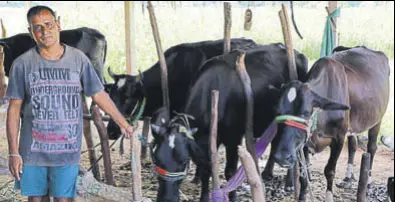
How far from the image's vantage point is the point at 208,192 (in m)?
5.01

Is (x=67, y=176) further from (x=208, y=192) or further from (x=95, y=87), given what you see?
(x=208, y=192)

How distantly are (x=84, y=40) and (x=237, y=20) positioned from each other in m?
5.23

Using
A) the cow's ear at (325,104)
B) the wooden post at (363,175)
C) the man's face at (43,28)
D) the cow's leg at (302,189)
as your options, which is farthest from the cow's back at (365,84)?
the man's face at (43,28)

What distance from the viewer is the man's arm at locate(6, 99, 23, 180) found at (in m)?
3.00

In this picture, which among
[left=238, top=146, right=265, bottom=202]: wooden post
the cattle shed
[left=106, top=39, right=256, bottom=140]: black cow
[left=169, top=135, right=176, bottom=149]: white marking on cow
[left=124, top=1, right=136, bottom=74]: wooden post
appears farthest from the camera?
the cattle shed

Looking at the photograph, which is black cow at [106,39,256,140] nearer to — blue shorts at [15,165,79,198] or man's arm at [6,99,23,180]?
blue shorts at [15,165,79,198]

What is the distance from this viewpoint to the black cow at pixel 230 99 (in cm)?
482

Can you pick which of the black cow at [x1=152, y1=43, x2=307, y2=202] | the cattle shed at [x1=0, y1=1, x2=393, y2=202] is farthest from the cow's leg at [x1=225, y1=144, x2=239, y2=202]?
the cattle shed at [x1=0, y1=1, x2=393, y2=202]

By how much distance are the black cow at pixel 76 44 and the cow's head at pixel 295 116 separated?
3.22 metres

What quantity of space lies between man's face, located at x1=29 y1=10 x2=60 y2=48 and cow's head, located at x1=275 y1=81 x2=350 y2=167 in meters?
2.07

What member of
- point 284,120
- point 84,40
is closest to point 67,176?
point 284,120

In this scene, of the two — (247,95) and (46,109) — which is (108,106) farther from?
(247,95)

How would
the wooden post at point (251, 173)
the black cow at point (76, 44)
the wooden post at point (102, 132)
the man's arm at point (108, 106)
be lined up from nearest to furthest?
the wooden post at point (251, 173) < the man's arm at point (108, 106) < the wooden post at point (102, 132) < the black cow at point (76, 44)

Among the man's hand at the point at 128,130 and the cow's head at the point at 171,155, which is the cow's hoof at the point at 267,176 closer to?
the cow's head at the point at 171,155
